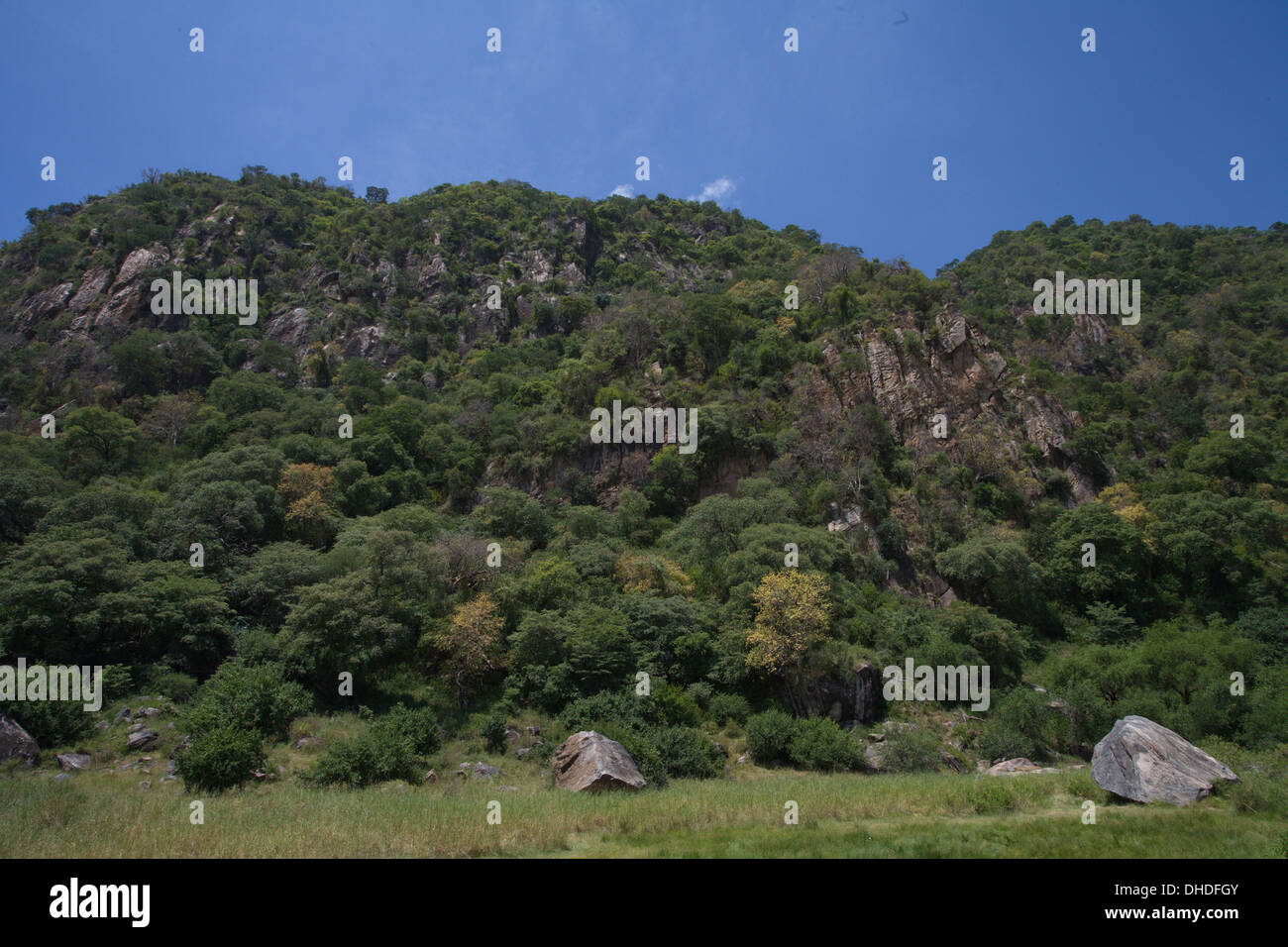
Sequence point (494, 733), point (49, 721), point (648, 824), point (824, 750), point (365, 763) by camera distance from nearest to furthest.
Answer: point (648, 824)
point (365, 763)
point (49, 721)
point (824, 750)
point (494, 733)

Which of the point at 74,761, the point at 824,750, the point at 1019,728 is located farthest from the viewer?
the point at 1019,728

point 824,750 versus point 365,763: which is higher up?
point 365,763

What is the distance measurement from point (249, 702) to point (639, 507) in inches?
938

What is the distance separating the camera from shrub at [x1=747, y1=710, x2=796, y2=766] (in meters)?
21.9

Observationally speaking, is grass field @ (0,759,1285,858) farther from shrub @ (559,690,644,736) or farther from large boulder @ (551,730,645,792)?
shrub @ (559,690,644,736)

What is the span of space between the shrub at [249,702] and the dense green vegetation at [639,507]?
0.13 meters

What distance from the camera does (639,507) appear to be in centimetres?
3950

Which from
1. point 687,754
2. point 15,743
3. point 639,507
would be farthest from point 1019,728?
point 15,743

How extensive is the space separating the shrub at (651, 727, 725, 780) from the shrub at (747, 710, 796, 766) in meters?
1.29

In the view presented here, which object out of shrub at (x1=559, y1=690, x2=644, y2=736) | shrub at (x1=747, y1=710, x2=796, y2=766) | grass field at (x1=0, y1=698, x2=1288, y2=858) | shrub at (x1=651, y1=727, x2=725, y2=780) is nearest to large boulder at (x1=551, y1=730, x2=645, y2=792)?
grass field at (x1=0, y1=698, x2=1288, y2=858)

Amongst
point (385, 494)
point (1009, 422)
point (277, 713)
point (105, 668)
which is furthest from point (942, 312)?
point (105, 668)

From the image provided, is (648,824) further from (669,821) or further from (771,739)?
(771,739)

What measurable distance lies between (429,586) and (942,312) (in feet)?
135

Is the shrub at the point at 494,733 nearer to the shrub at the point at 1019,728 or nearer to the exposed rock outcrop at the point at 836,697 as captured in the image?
the exposed rock outcrop at the point at 836,697
